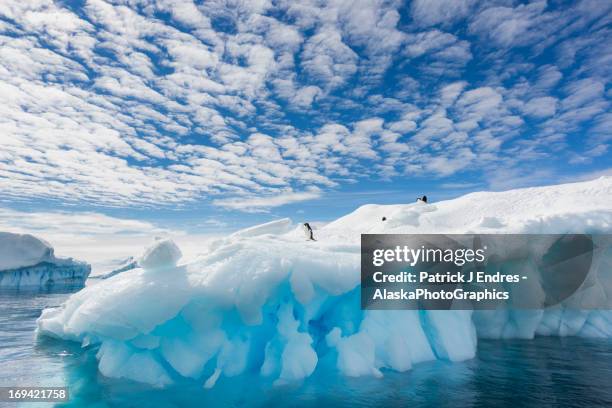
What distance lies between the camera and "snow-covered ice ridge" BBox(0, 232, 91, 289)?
41.4 meters

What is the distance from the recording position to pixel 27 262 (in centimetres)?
4250

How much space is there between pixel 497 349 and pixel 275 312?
21.0 feet

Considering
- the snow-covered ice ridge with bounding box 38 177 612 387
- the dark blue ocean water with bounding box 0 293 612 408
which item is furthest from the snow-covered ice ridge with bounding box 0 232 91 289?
the snow-covered ice ridge with bounding box 38 177 612 387

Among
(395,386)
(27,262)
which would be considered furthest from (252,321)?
(27,262)

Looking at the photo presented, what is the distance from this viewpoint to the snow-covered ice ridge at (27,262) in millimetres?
41438

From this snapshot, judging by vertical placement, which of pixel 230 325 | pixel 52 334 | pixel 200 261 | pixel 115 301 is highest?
pixel 200 261

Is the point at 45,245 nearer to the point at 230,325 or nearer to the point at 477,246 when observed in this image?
the point at 230,325

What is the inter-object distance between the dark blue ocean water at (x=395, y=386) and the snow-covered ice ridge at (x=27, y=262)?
41080 mm

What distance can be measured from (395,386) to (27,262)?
1953 inches

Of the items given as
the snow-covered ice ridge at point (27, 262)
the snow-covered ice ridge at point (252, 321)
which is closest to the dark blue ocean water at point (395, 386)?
the snow-covered ice ridge at point (252, 321)

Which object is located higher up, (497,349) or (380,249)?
(380,249)

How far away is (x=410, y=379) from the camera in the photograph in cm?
731

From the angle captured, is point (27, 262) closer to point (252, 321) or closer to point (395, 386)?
point (252, 321)

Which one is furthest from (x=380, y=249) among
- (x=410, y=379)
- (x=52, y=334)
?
(x=52, y=334)
